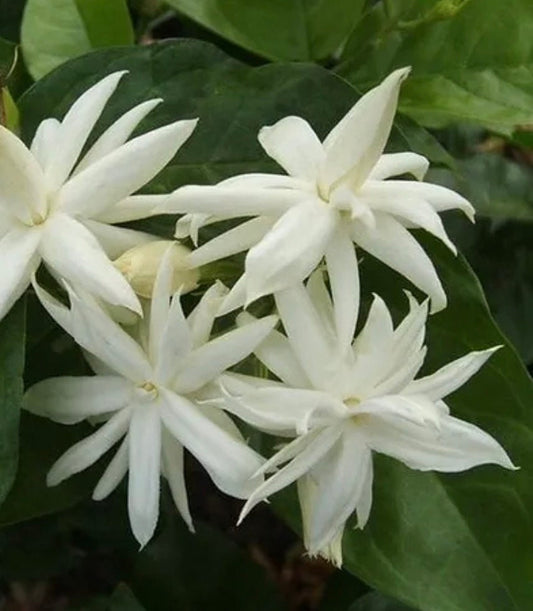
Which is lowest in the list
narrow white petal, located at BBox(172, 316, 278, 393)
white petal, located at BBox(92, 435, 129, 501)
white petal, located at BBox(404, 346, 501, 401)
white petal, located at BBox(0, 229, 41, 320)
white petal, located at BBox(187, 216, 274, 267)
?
white petal, located at BBox(92, 435, 129, 501)

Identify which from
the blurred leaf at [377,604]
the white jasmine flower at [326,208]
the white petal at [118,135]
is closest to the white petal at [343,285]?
the white jasmine flower at [326,208]

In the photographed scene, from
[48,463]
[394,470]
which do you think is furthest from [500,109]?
[48,463]

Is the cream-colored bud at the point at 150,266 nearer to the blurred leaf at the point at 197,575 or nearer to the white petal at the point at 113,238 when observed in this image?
the white petal at the point at 113,238

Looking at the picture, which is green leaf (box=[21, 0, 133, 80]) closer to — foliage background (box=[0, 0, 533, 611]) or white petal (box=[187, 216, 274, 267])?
foliage background (box=[0, 0, 533, 611])

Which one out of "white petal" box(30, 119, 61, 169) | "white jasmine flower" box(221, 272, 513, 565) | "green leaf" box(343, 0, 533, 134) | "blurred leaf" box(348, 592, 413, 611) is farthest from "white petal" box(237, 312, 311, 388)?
"blurred leaf" box(348, 592, 413, 611)

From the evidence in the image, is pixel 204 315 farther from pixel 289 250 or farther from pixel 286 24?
pixel 286 24

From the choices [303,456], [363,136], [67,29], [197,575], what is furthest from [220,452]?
[197,575]
